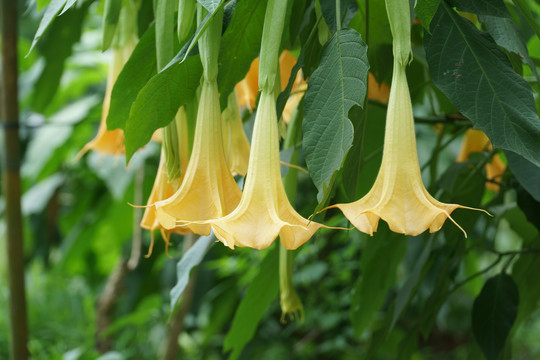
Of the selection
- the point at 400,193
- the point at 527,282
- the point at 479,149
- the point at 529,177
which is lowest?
the point at 527,282

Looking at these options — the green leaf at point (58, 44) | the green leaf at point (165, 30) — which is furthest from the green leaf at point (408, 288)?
the green leaf at point (58, 44)

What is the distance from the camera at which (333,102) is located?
33 centimetres

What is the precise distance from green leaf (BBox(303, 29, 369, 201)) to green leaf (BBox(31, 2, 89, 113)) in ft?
1.46

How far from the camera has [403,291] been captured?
2.00 ft

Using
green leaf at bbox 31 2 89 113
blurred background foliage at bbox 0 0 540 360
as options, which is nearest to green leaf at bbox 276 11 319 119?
blurred background foliage at bbox 0 0 540 360

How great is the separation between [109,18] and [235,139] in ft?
0.42

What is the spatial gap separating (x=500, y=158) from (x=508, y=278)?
17cm

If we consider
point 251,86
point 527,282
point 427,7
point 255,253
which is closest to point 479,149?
point 527,282

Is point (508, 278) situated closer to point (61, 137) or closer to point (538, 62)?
point (538, 62)

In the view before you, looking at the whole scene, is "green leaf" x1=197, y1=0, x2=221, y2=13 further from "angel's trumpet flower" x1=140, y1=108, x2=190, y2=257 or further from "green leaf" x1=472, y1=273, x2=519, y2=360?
"green leaf" x1=472, y1=273, x2=519, y2=360

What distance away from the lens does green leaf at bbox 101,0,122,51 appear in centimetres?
45

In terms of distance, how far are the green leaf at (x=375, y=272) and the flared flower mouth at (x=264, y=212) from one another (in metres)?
0.32

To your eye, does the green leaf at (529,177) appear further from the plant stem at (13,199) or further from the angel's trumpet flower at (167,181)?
the plant stem at (13,199)

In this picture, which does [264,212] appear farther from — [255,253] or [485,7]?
[255,253]
